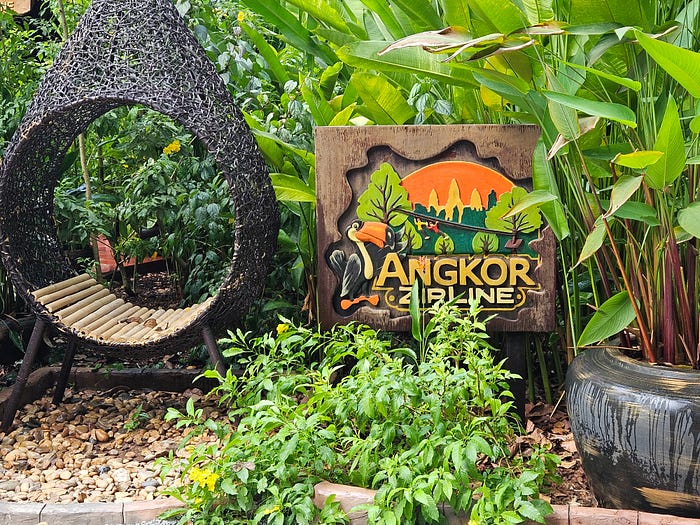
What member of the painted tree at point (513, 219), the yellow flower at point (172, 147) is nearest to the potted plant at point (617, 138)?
the painted tree at point (513, 219)

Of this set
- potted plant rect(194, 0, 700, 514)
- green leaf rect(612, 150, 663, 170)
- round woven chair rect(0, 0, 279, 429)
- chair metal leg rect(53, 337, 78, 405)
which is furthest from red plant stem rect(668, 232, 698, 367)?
chair metal leg rect(53, 337, 78, 405)

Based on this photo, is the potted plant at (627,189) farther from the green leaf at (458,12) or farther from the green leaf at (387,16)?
the green leaf at (387,16)

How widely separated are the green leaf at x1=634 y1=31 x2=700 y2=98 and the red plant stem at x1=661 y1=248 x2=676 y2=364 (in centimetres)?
49

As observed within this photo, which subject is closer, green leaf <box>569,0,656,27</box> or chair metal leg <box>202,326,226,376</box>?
green leaf <box>569,0,656,27</box>

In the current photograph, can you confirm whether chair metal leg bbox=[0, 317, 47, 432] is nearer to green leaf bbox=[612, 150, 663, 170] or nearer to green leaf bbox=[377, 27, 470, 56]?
green leaf bbox=[377, 27, 470, 56]

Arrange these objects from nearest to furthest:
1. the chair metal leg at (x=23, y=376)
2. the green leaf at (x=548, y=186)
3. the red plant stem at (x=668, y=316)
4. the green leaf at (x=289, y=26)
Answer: the red plant stem at (x=668, y=316)
the green leaf at (x=548, y=186)
the chair metal leg at (x=23, y=376)
the green leaf at (x=289, y=26)

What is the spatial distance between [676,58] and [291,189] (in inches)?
65.1

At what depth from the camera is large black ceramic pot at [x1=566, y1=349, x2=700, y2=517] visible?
1.94 metres

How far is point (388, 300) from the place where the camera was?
2803 mm

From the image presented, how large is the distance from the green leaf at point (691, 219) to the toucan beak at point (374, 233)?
109 centimetres

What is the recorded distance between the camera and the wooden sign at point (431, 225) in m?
2.69

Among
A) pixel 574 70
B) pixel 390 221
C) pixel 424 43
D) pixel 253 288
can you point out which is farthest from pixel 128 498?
pixel 574 70

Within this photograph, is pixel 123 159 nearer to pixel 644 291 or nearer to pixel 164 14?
pixel 164 14

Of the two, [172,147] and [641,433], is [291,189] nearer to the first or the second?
[172,147]
